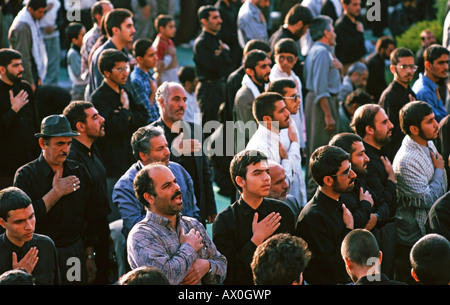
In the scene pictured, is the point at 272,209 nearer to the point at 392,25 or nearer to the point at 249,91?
the point at 249,91

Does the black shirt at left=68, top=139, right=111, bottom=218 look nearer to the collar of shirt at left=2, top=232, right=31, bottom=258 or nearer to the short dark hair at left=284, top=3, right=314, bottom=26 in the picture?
the collar of shirt at left=2, top=232, right=31, bottom=258

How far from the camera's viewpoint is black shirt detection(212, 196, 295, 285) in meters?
4.39

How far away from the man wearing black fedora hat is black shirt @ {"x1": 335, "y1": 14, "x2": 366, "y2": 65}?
5.36 m

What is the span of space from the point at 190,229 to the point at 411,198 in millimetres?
2179


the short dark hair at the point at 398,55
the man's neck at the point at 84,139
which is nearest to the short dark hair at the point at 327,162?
the man's neck at the point at 84,139

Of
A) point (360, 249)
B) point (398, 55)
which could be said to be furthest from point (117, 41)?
point (360, 249)

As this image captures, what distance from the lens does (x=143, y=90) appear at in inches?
282

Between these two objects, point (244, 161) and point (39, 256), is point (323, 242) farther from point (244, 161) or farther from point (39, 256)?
point (39, 256)

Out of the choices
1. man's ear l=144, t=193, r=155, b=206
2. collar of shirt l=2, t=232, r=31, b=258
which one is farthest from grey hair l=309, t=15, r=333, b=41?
collar of shirt l=2, t=232, r=31, b=258

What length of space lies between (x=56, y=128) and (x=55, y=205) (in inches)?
21.1

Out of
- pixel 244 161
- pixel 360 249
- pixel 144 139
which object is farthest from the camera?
pixel 144 139

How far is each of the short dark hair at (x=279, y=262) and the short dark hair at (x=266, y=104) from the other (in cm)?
235

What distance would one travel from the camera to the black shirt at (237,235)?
4.39 meters
